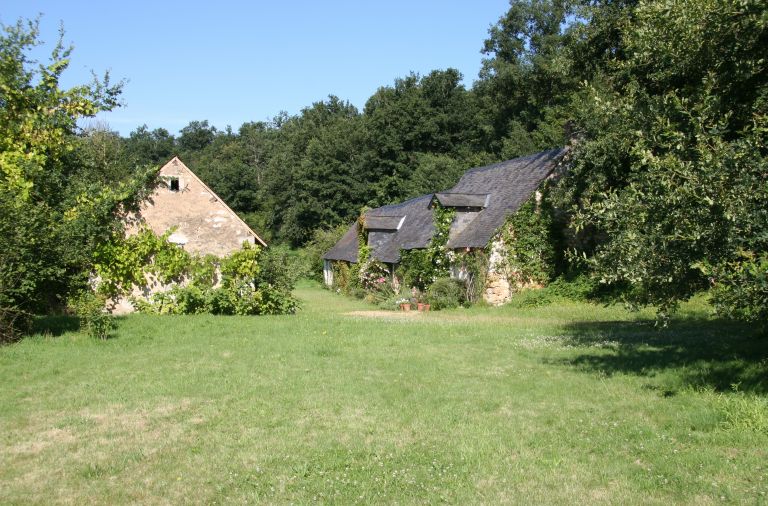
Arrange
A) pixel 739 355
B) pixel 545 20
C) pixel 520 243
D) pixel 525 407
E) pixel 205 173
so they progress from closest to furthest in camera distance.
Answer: pixel 525 407
pixel 739 355
pixel 520 243
pixel 545 20
pixel 205 173

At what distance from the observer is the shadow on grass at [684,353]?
400 inches

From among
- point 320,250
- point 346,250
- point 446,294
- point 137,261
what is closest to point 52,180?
point 137,261

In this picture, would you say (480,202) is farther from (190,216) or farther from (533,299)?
(190,216)

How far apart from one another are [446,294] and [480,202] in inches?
205

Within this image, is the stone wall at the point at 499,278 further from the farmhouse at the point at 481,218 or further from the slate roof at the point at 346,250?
the slate roof at the point at 346,250

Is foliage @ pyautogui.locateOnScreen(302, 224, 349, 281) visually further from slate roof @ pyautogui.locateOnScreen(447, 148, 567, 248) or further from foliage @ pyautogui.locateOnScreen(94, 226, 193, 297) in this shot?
foliage @ pyautogui.locateOnScreen(94, 226, 193, 297)

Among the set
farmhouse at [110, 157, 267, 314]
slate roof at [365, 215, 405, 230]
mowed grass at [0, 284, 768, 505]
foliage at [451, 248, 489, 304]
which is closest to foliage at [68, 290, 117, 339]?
mowed grass at [0, 284, 768, 505]

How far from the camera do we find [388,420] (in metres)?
8.78

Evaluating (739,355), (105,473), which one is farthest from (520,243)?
(105,473)

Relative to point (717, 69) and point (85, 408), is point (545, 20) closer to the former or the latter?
point (717, 69)

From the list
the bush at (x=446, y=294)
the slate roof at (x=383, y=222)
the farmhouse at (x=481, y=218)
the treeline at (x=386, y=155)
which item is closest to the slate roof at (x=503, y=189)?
the farmhouse at (x=481, y=218)

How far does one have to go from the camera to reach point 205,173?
79500 mm

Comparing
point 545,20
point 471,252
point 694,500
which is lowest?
point 694,500

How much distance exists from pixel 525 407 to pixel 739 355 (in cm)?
500
